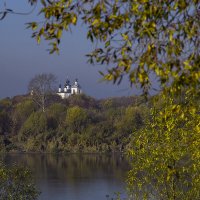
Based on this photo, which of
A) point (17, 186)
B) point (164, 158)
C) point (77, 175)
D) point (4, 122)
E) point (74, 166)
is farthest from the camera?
point (4, 122)

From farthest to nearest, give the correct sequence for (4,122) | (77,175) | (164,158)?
(4,122) < (77,175) < (164,158)

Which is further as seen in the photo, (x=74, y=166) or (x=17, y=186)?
(x=74, y=166)

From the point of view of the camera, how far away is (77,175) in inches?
1152

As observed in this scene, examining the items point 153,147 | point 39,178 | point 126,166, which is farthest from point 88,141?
point 153,147

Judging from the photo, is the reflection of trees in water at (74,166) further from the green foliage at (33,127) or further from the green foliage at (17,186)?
the green foliage at (17,186)

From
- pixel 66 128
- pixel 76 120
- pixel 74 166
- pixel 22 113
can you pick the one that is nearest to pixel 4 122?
pixel 22 113

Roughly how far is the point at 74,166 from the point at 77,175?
187 inches

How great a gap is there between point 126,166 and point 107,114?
1693 cm

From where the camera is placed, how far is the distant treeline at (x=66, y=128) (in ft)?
148

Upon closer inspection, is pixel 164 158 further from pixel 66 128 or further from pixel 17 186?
pixel 66 128

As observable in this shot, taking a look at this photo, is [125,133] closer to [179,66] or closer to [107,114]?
[107,114]

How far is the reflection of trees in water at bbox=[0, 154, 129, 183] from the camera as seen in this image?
29.1m

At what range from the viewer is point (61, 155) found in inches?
1647

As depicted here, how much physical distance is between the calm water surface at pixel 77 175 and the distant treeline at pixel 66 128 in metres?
3.49
